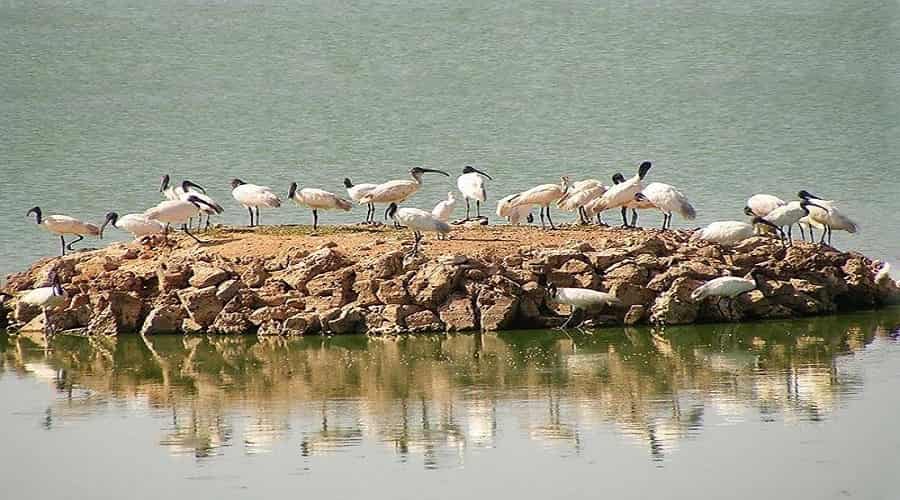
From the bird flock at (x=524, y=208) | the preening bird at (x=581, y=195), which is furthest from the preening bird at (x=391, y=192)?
the preening bird at (x=581, y=195)

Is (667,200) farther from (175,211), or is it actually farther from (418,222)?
(175,211)

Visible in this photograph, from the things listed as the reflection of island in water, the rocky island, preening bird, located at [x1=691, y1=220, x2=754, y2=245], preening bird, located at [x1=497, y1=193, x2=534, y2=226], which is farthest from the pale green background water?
the reflection of island in water

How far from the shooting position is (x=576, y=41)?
43000mm

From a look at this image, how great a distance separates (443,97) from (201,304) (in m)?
21.7

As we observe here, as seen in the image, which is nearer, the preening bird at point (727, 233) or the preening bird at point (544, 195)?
the preening bird at point (727, 233)

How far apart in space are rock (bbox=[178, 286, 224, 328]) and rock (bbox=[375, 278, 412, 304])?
1.69m

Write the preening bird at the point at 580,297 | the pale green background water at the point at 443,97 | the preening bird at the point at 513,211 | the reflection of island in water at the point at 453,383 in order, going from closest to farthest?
the reflection of island in water at the point at 453,383, the preening bird at the point at 580,297, the preening bird at the point at 513,211, the pale green background water at the point at 443,97

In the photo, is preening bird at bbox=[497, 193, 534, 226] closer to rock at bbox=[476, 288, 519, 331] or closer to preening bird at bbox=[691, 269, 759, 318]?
rock at bbox=[476, 288, 519, 331]

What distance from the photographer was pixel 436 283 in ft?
56.0

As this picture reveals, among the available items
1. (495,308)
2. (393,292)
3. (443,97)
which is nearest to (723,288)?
(495,308)

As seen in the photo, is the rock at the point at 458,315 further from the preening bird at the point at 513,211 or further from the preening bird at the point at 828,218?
the preening bird at the point at 828,218

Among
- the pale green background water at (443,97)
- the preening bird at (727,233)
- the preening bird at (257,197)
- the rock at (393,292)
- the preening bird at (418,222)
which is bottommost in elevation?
the rock at (393,292)

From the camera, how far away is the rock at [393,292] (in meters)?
17.2

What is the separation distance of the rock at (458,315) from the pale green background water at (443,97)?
390 inches
